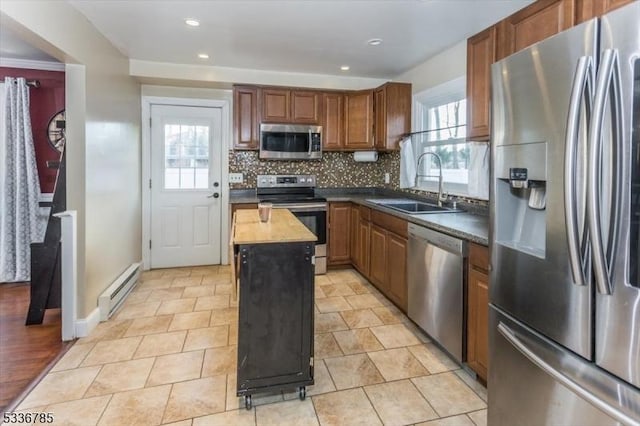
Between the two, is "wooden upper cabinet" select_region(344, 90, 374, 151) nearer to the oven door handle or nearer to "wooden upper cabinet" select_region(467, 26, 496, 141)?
the oven door handle

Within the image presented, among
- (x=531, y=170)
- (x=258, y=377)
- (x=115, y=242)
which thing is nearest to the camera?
(x=531, y=170)

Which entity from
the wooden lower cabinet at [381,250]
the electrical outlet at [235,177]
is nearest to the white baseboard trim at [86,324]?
the electrical outlet at [235,177]

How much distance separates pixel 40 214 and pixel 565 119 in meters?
4.87

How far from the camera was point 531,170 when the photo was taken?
1.40 metres

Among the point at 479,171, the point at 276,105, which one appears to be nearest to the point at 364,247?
the point at 479,171

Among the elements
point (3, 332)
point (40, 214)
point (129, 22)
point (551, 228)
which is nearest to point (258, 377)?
point (551, 228)

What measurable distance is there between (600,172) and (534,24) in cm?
134

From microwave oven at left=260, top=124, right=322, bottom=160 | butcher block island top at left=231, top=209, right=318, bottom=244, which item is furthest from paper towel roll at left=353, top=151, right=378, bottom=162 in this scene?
butcher block island top at left=231, top=209, right=318, bottom=244

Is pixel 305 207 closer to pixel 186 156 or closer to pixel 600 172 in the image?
pixel 186 156

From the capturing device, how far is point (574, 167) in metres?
1.15

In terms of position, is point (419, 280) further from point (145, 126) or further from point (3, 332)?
point (145, 126)

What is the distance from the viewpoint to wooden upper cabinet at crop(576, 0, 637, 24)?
1.48 metres

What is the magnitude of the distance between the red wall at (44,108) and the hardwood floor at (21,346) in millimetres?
1453

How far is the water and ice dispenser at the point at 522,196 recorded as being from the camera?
139 centimetres
